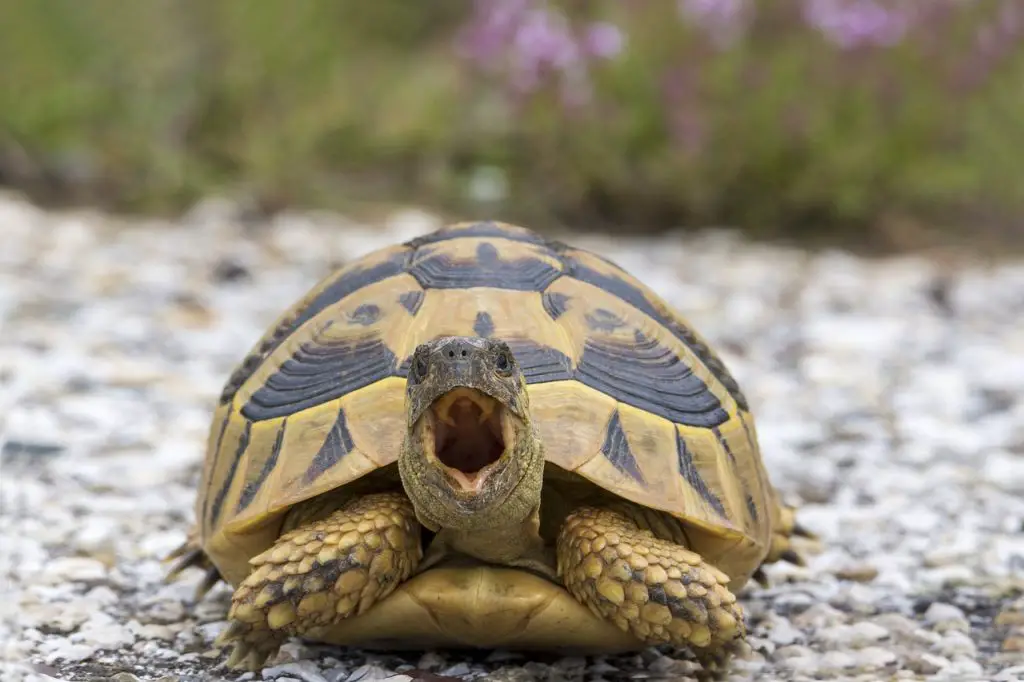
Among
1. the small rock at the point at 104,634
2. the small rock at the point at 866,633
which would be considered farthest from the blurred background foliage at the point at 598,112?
the small rock at the point at 104,634

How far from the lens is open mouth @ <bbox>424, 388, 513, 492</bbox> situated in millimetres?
1962

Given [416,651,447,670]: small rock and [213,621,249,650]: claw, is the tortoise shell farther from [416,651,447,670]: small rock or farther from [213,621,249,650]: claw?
[416,651,447,670]: small rock

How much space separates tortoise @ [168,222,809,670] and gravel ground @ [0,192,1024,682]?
0.56 ft

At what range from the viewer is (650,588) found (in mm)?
2080

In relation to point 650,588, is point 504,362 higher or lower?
higher

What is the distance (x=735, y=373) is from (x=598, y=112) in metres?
2.81

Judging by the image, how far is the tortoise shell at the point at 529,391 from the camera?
7.14 feet

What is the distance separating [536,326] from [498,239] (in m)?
0.31

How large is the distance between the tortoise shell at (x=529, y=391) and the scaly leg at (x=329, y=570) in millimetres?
76

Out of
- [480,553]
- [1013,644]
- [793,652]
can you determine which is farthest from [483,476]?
[1013,644]

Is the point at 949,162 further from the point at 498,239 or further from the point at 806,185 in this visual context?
the point at 498,239

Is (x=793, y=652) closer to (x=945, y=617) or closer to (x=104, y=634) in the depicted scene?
(x=945, y=617)

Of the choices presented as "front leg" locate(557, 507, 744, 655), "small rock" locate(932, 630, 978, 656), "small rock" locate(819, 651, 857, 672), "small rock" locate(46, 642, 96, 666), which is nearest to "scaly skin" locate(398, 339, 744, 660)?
"front leg" locate(557, 507, 744, 655)

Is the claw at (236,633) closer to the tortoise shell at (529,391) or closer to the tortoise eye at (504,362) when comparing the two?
the tortoise shell at (529,391)
